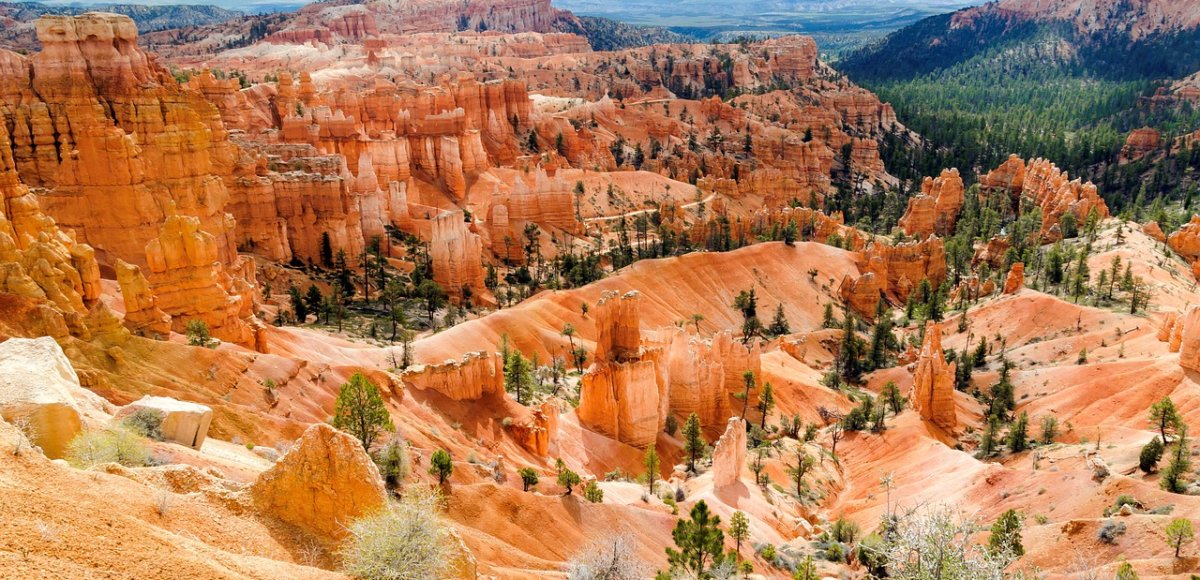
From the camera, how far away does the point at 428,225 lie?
80812mm

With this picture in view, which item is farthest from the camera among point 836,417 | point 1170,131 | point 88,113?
point 1170,131

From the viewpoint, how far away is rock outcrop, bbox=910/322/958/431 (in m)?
54.2

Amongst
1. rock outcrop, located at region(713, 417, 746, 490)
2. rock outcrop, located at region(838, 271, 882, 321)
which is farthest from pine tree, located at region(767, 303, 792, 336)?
rock outcrop, located at region(713, 417, 746, 490)

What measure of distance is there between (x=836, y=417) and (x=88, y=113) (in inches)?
1920

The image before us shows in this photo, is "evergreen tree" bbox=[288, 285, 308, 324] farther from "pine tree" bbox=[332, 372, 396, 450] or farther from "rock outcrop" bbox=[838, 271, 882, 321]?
"rock outcrop" bbox=[838, 271, 882, 321]

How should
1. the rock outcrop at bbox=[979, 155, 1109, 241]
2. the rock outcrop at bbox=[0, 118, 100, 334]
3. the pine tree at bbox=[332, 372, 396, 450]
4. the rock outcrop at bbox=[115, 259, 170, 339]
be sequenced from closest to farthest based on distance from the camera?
the rock outcrop at bbox=[0, 118, 100, 334] → the pine tree at bbox=[332, 372, 396, 450] → the rock outcrop at bbox=[115, 259, 170, 339] → the rock outcrop at bbox=[979, 155, 1109, 241]

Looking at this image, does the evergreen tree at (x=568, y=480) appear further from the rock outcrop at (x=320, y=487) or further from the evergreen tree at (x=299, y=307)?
the evergreen tree at (x=299, y=307)

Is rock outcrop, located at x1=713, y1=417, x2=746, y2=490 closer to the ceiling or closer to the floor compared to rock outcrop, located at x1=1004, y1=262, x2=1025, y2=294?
closer to the ceiling

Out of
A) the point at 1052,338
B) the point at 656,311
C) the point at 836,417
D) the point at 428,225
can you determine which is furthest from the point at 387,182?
the point at 1052,338

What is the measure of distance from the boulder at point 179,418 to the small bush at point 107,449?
2370 millimetres

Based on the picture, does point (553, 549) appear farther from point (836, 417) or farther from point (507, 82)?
point (507, 82)

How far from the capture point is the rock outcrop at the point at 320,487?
17.0 meters

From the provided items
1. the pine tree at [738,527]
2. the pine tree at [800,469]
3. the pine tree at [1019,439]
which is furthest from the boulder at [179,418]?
the pine tree at [1019,439]

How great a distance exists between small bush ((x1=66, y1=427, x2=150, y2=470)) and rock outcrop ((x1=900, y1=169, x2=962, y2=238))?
10548 centimetres
